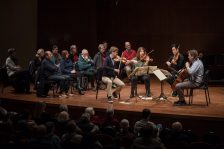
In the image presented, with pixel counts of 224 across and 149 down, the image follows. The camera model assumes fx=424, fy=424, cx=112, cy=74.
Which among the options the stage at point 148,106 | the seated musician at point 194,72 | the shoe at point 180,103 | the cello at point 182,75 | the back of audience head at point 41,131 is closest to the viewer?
the back of audience head at point 41,131

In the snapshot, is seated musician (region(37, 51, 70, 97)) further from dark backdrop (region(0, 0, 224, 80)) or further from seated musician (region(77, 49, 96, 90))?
dark backdrop (region(0, 0, 224, 80))

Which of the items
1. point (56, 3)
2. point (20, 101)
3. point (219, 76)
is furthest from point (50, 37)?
point (219, 76)

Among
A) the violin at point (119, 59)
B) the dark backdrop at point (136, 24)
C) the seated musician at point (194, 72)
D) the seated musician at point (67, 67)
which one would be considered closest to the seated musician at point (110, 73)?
the violin at point (119, 59)

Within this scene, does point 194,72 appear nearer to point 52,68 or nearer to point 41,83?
point 52,68

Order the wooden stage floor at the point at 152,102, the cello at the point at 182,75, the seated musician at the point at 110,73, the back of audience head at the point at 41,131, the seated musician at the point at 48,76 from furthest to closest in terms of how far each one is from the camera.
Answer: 1. the seated musician at the point at 48,76
2. the seated musician at the point at 110,73
3. the cello at the point at 182,75
4. the wooden stage floor at the point at 152,102
5. the back of audience head at the point at 41,131

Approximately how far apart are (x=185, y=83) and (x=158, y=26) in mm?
5460

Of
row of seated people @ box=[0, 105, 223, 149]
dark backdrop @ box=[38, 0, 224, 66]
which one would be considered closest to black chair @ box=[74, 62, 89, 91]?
dark backdrop @ box=[38, 0, 224, 66]

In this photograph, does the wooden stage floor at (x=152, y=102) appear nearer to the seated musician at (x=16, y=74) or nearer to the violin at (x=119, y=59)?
the seated musician at (x=16, y=74)

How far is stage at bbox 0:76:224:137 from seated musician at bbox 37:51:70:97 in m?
0.26

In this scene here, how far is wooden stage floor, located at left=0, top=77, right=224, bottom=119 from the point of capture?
838 centimetres

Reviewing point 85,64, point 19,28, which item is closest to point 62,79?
point 85,64

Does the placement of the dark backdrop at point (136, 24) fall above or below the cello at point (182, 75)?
above

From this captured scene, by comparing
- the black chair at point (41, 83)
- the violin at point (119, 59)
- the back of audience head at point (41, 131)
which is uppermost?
the violin at point (119, 59)

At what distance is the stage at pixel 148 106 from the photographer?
7980 millimetres
